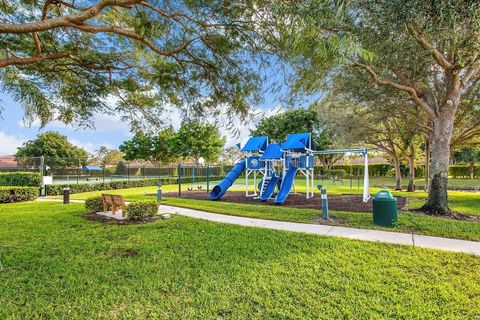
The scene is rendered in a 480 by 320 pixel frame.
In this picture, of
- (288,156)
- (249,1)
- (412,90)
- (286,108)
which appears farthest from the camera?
(288,156)

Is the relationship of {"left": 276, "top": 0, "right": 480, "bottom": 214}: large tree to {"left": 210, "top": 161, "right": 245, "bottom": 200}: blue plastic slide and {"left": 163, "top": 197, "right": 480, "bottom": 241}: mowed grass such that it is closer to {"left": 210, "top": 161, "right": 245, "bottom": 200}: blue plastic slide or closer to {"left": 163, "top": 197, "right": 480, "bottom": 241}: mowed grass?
{"left": 163, "top": 197, "right": 480, "bottom": 241}: mowed grass

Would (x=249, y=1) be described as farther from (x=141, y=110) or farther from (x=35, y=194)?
(x=35, y=194)

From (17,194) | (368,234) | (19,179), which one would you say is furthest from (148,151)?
(368,234)

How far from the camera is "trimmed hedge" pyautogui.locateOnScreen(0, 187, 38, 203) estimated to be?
47.8 feet

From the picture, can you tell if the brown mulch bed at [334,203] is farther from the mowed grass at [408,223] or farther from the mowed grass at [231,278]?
the mowed grass at [231,278]

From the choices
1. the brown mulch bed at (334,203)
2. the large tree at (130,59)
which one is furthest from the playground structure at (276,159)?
the large tree at (130,59)

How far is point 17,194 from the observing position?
49.5 ft

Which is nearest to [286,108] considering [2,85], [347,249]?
[347,249]

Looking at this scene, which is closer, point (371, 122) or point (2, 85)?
point (2, 85)

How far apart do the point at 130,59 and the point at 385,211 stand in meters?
7.46

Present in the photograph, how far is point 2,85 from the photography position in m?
6.67

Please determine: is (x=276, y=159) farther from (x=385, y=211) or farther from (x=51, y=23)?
(x=51, y=23)

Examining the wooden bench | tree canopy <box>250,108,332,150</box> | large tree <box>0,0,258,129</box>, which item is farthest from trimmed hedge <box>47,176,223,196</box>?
tree canopy <box>250,108,332,150</box>

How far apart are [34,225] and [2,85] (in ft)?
12.9
